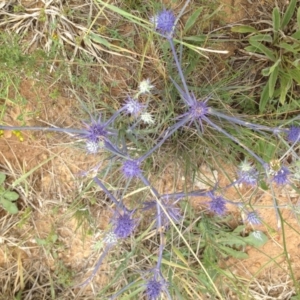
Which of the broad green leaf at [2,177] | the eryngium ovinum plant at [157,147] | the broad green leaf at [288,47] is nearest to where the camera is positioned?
the eryngium ovinum plant at [157,147]

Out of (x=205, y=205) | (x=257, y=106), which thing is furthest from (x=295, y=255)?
(x=257, y=106)

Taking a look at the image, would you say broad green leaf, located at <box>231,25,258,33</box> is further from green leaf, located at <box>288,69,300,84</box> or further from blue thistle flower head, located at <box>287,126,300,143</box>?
blue thistle flower head, located at <box>287,126,300,143</box>

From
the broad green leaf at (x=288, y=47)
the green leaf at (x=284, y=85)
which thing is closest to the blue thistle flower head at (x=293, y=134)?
the green leaf at (x=284, y=85)

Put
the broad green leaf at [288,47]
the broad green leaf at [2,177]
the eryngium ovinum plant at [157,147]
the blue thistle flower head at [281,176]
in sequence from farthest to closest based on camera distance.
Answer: the broad green leaf at [2,177]
the broad green leaf at [288,47]
the blue thistle flower head at [281,176]
the eryngium ovinum plant at [157,147]

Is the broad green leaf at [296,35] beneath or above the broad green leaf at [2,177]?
above

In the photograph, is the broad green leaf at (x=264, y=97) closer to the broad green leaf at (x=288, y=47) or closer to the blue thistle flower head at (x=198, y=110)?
the broad green leaf at (x=288, y=47)

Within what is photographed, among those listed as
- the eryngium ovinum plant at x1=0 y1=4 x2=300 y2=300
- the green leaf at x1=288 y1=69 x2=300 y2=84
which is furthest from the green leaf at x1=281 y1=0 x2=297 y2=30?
the eryngium ovinum plant at x1=0 y1=4 x2=300 y2=300

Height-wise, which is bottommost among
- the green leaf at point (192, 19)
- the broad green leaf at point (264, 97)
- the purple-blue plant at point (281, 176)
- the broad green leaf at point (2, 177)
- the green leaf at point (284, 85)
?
the broad green leaf at point (2, 177)

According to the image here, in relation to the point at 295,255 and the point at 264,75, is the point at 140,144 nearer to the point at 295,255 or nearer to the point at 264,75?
the point at 264,75
